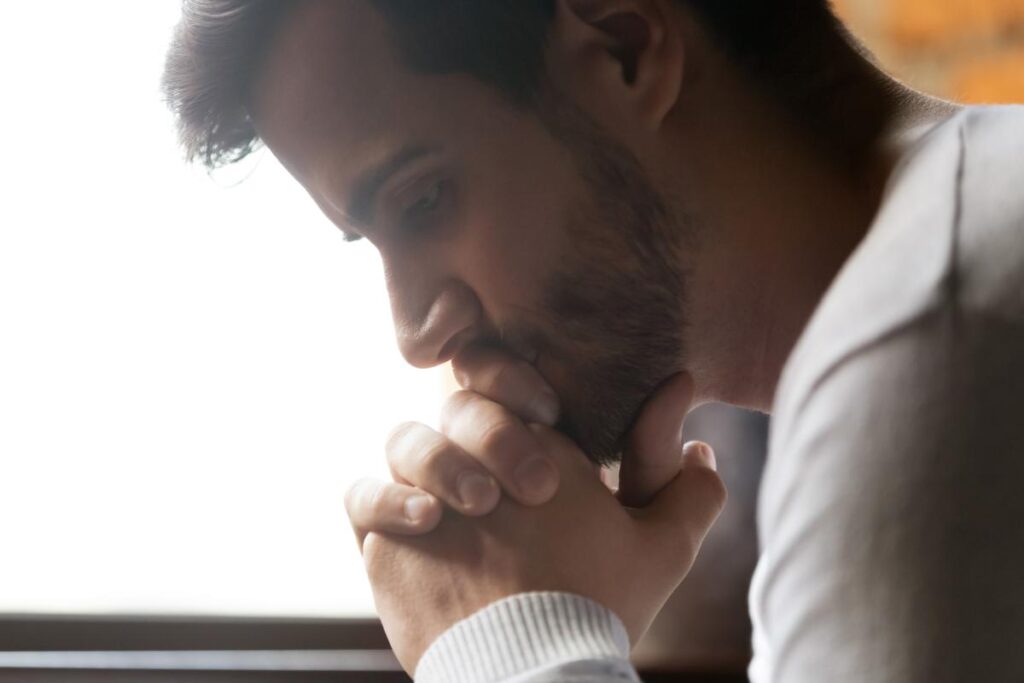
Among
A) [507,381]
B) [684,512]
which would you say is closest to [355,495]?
[507,381]

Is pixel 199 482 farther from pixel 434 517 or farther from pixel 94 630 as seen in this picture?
pixel 434 517

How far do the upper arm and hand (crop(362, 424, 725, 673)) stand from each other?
204 mm

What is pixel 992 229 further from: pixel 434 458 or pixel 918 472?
pixel 434 458

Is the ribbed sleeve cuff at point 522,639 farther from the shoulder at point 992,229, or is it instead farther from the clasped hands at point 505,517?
the shoulder at point 992,229

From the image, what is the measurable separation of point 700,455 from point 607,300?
0.48 ft

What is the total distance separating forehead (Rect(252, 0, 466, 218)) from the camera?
2.55 feet

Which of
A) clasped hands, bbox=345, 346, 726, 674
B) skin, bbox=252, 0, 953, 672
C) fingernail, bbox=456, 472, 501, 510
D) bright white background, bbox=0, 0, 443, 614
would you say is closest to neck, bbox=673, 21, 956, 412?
skin, bbox=252, 0, 953, 672

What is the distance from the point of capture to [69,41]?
976 mm

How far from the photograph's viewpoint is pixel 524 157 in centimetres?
78

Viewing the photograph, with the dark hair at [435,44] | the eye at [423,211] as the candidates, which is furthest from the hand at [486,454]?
the dark hair at [435,44]

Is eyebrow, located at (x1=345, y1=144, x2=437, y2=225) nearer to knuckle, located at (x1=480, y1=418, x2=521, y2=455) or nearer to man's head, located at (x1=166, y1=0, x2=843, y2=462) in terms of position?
man's head, located at (x1=166, y1=0, x2=843, y2=462)

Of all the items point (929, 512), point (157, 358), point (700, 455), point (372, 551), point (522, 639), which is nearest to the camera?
point (929, 512)

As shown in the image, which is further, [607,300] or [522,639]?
[607,300]

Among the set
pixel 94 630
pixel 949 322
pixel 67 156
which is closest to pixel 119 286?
pixel 67 156
